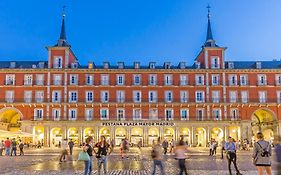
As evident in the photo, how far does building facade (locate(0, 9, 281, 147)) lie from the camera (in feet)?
190

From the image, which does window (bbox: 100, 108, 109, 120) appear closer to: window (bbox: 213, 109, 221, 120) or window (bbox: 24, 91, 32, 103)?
window (bbox: 24, 91, 32, 103)

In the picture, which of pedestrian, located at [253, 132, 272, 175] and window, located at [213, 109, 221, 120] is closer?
pedestrian, located at [253, 132, 272, 175]

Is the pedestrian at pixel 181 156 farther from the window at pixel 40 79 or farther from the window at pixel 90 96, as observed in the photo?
the window at pixel 40 79

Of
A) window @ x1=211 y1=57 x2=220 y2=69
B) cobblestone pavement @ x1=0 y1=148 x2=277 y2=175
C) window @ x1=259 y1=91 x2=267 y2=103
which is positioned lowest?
cobblestone pavement @ x1=0 y1=148 x2=277 y2=175

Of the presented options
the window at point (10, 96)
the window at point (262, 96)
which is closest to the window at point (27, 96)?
the window at point (10, 96)

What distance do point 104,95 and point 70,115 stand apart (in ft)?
20.1

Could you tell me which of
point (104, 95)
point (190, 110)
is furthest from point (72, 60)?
point (190, 110)

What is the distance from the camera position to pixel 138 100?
195 feet

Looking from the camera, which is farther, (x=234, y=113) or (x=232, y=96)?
(x=232, y=96)

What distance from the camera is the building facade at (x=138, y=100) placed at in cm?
5788

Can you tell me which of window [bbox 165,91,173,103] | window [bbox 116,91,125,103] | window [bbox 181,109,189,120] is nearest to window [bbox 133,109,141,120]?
window [bbox 116,91,125,103]

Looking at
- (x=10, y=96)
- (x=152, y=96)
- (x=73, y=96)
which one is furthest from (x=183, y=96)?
(x=10, y=96)

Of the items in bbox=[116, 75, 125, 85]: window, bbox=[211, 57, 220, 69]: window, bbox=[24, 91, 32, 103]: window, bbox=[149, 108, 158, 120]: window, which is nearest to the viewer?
bbox=[24, 91, 32, 103]: window

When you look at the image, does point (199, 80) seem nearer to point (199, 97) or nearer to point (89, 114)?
point (199, 97)
